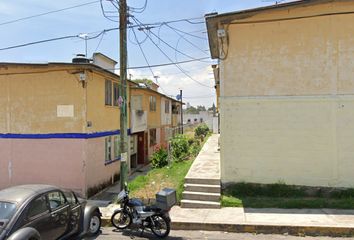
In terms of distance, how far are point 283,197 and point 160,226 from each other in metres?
4.22

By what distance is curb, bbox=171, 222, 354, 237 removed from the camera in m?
7.80

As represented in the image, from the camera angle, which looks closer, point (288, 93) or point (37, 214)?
point (37, 214)

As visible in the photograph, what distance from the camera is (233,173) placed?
10.6 m

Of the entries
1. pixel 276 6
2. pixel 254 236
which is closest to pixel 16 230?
pixel 254 236

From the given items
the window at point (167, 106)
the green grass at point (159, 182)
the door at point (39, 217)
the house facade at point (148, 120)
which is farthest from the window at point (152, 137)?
the door at point (39, 217)

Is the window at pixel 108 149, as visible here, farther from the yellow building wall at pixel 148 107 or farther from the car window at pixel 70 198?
the car window at pixel 70 198

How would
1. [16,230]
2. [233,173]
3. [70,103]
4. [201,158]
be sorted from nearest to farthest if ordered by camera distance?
1. [16,230]
2. [233,173]
3. [70,103]
4. [201,158]

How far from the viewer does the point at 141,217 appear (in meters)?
8.13

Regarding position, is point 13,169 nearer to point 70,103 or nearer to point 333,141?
point 70,103

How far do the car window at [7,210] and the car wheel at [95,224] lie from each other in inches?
93.8

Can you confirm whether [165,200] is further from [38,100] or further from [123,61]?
[38,100]

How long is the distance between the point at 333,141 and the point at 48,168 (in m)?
9.84

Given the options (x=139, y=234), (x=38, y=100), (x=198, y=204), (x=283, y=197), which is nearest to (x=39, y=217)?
(x=139, y=234)

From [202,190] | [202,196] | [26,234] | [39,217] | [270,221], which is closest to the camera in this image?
[26,234]
